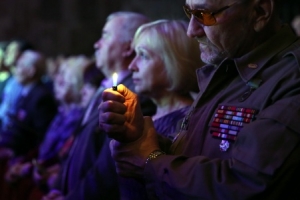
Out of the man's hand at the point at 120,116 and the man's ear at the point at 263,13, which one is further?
the man's ear at the point at 263,13

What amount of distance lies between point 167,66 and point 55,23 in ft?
31.9

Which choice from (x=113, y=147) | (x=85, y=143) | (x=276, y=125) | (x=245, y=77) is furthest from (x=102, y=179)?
(x=276, y=125)

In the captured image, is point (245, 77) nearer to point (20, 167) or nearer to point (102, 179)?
point (102, 179)

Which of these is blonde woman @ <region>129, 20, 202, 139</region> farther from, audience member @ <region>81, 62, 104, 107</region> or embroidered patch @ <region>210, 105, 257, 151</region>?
audience member @ <region>81, 62, 104, 107</region>

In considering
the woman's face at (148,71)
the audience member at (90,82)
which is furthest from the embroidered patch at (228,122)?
the audience member at (90,82)

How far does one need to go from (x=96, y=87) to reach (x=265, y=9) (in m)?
2.76

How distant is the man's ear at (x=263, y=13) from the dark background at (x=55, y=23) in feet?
32.3

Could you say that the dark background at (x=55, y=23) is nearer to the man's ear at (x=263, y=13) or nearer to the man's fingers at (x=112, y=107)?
the man's ear at (x=263, y=13)

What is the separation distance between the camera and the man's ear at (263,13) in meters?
1.73

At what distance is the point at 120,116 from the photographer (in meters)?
1.62

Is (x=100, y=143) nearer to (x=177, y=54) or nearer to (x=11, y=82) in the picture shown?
(x=177, y=54)

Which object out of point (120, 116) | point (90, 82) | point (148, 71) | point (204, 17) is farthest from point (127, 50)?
point (120, 116)

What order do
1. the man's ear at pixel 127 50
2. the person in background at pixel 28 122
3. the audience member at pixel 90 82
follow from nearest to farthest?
the man's ear at pixel 127 50 → the audience member at pixel 90 82 → the person in background at pixel 28 122

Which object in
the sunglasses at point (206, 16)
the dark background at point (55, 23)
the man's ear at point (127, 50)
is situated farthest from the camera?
the dark background at point (55, 23)
